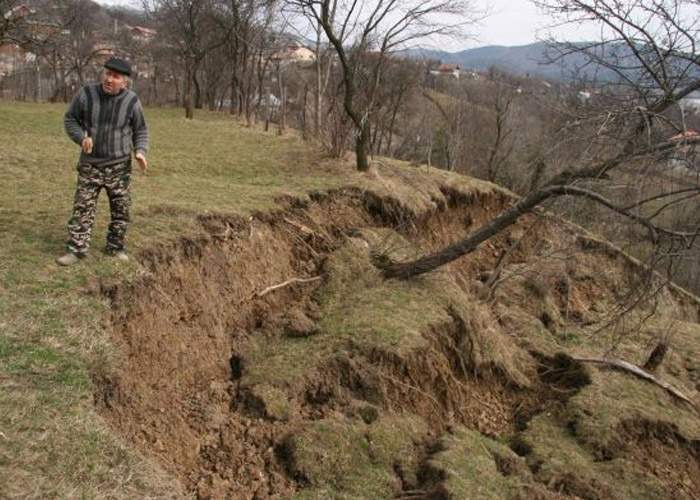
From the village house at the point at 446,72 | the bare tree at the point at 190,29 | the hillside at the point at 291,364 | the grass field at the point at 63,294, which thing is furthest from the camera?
the village house at the point at 446,72

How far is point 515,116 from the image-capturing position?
32.5 metres

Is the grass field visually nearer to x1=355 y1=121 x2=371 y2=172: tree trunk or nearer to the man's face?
x1=355 y1=121 x2=371 y2=172: tree trunk

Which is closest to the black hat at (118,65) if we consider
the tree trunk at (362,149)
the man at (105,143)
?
the man at (105,143)

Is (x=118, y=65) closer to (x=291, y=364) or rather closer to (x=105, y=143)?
(x=105, y=143)

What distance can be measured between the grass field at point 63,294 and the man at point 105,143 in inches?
15.5

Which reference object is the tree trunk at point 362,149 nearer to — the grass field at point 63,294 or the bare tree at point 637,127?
the grass field at point 63,294

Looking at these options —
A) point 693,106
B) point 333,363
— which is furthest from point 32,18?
point 693,106

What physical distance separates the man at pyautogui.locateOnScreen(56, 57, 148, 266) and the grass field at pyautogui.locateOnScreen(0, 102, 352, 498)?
39 centimetres

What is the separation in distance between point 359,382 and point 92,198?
3.29m

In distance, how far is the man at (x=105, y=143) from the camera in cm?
557

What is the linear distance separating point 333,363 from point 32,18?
1076 cm

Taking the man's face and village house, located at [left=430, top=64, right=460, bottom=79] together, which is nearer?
the man's face

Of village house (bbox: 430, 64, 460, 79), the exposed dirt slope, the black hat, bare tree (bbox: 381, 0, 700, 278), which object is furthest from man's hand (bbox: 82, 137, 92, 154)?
village house (bbox: 430, 64, 460, 79)

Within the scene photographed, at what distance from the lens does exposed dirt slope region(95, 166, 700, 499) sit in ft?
17.3
